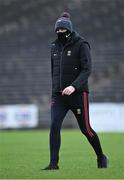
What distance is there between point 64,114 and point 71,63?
653mm

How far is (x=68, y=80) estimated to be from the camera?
848 cm

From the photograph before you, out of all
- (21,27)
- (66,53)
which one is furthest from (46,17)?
(66,53)

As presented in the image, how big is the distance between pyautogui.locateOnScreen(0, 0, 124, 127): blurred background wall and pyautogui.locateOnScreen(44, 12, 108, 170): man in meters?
20.5

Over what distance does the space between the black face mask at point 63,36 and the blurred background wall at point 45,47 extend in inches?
806

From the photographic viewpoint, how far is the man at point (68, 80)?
8398 mm

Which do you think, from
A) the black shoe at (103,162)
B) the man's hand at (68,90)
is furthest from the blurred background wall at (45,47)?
the man's hand at (68,90)

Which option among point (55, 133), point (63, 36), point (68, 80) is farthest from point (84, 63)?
point (55, 133)

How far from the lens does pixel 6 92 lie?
102 ft

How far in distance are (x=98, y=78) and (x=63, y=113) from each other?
2299 centimetres

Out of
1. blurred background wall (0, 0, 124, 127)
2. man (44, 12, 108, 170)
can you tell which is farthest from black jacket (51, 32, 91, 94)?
blurred background wall (0, 0, 124, 127)

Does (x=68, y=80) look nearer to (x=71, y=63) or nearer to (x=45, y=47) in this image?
(x=71, y=63)

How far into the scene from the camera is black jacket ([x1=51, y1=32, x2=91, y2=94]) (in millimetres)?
8453

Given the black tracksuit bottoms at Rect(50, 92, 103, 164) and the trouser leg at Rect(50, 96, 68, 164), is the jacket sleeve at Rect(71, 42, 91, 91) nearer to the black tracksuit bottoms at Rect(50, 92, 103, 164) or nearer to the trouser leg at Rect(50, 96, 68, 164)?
the black tracksuit bottoms at Rect(50, 92, 103, 164)

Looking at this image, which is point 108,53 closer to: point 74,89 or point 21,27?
point 21,27
